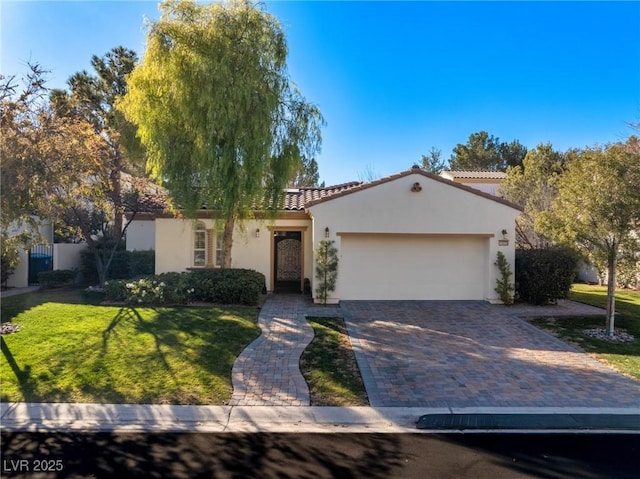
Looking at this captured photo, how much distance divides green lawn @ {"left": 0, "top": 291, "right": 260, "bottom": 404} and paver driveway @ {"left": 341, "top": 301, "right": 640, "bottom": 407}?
280cm

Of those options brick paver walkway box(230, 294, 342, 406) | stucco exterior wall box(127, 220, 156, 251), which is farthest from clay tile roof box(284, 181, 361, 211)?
stucco exterior wall box(127, 220, 156, 251)

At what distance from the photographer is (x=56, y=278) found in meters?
16.2

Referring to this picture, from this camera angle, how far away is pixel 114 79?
17.9 metres

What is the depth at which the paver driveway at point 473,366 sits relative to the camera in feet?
19.8

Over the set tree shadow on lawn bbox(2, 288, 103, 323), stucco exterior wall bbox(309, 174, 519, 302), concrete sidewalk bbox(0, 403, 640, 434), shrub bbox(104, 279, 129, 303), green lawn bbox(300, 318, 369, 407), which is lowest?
concrete sidewalk bbox(0, 403, 640, 434)

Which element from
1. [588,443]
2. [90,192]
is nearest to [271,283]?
[90,192]

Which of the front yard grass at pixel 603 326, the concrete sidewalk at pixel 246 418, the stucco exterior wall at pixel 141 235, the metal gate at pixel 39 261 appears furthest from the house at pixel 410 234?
the concrete sidewalk at pixel 246 418

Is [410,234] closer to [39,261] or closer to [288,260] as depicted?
[288,260]

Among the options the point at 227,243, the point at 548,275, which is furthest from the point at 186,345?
the point at 548,275

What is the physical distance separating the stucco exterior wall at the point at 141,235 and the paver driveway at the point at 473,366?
14162 mm

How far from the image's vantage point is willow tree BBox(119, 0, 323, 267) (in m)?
10.8

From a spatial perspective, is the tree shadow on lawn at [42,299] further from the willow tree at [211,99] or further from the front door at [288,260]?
the front door at [288,260]

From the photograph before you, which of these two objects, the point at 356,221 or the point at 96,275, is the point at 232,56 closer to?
the point at 356,221

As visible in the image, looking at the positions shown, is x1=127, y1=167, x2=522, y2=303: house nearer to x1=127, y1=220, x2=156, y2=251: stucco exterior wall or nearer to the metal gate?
the metal gate
